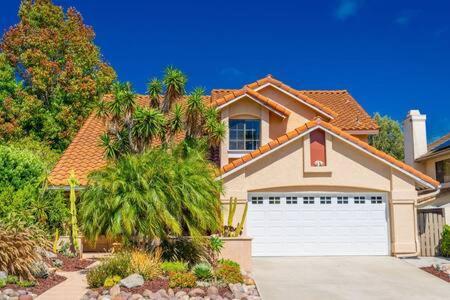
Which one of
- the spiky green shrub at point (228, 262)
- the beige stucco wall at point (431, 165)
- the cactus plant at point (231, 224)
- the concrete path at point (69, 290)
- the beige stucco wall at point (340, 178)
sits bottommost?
the concrete path at point (69, 290)

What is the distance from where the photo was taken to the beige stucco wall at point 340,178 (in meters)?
17.9

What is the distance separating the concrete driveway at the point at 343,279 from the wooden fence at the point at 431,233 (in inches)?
74.9

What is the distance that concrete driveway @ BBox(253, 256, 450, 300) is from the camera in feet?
38.6

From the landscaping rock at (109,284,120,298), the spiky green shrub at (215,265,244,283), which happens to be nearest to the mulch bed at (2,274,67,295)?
the landscaping rock at (109,284,120,298)

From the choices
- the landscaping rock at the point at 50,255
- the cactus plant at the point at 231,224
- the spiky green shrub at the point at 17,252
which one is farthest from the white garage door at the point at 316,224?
the spiky green shrub at the point at 17,252

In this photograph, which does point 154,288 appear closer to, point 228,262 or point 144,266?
point 144,266

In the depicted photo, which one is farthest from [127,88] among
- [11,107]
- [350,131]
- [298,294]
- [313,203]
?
[11,107]

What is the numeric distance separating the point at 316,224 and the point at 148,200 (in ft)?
25.6

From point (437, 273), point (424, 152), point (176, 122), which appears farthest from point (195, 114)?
point (424, 152)

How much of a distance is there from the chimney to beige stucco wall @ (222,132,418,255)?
1573 centimetres

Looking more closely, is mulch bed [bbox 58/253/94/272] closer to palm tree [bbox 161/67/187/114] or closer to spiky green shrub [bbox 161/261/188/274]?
spiky green shrub [bbox 161/261/188/274]

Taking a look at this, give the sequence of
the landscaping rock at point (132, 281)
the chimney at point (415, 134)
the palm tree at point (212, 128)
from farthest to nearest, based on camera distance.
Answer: the chimney at point (415, 134) → the palm tree at point (212, 128) → the landscaping rock at point (132, 281)

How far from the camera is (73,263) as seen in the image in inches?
622

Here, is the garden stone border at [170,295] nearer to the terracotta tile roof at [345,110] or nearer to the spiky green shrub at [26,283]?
the spiky green shrub at [26,283]
